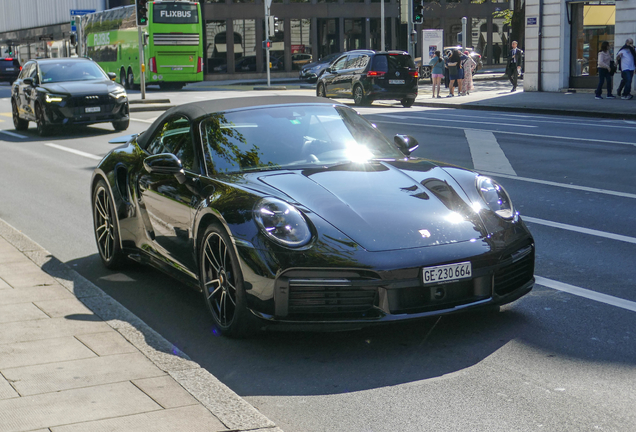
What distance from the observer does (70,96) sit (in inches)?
754

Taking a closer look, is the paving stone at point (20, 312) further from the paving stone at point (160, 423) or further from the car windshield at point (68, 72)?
the car windshield at point (68, 72)

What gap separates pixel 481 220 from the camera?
15.8 feet

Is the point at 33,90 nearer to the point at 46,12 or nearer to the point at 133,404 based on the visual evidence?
the point at 133,404

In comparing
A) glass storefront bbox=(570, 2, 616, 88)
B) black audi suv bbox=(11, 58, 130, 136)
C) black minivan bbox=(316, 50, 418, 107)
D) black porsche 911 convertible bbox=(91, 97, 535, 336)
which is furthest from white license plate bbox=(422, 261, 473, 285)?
glass storefront bbox=(570, 2, 616, 88)

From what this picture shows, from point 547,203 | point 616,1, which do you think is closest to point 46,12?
point 616,1

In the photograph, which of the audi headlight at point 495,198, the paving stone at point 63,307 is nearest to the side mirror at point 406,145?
the audi headlight at point 495,198

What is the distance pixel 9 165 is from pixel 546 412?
1246cm

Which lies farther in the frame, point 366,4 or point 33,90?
point 366,4

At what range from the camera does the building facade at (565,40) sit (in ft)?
96.8

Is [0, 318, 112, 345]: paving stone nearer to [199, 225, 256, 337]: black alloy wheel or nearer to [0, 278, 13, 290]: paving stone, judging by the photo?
[199, 225, 256, 337]: black alloy wheel

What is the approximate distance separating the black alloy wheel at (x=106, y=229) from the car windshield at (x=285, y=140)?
1418mm

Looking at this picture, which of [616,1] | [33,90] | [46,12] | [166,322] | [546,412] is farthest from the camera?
[46,12]

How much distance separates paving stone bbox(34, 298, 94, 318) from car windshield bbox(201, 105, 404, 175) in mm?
1173

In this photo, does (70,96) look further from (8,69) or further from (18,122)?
(8,69)
